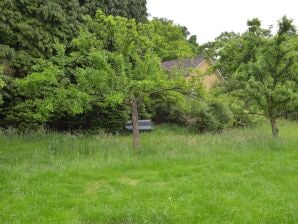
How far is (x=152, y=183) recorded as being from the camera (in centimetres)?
841

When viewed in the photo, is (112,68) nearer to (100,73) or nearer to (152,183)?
(100,73)

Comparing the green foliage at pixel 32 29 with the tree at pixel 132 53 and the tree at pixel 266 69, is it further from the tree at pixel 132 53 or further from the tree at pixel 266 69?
the tree at pixel 266 69

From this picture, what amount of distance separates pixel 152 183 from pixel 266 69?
7.64 meters

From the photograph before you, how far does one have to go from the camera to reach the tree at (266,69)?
13820 millimetres

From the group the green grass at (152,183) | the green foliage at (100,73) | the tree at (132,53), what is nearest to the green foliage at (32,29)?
the green foliage at (100,73)

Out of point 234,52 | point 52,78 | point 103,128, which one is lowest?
point 103,128

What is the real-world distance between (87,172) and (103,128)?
9.47 m

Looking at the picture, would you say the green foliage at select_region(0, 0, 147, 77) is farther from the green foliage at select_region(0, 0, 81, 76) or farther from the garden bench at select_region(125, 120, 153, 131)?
the garden bench at select_region(125, 120, 153, 131)

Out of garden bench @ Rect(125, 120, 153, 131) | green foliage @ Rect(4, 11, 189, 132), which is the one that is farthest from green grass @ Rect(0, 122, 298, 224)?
garden bench @ Rect(125, 120, 153, 131)

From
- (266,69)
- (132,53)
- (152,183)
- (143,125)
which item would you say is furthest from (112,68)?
(143,125)

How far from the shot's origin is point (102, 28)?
41.1 feet

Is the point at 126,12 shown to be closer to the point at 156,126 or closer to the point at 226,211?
the point at 156,126

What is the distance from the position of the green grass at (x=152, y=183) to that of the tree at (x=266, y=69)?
71.6 inches

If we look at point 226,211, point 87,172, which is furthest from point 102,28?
point 226,211
